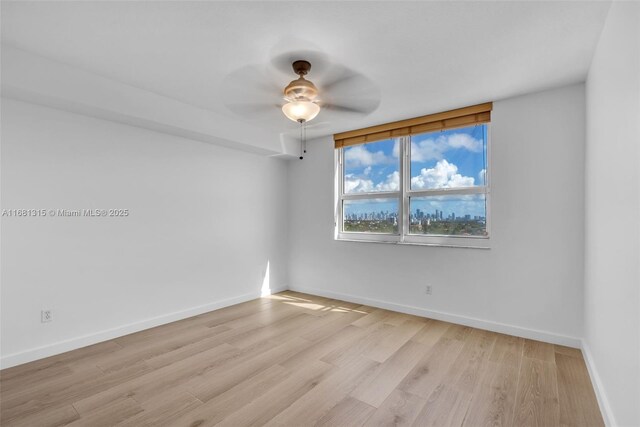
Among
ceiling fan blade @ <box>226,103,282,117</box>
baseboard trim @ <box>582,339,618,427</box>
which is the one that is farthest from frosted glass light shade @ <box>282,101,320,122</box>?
baseboard trim @ <box>582,339,618,427</box>

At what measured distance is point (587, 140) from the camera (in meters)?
2.60

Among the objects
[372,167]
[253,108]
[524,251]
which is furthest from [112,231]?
[524,251]

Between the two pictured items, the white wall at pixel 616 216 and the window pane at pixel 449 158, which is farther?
the window pane at pixel 449 158

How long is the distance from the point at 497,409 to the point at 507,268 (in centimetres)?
159

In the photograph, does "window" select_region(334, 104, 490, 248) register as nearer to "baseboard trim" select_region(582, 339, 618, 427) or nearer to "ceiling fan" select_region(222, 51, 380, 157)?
"ceiling fan" select_region(222, 51, 380, 157)

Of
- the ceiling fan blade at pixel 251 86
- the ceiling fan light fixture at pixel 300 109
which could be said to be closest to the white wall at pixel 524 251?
the ceiling fan light fixture at pixel 300 109

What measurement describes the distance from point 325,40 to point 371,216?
263 cm

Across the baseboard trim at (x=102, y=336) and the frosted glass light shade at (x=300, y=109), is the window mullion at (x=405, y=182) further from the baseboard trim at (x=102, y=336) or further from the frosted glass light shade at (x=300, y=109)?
the baseboard trim at (x=102, y=336)

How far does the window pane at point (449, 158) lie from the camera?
134 inches

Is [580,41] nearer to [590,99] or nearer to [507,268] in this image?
[590,99]

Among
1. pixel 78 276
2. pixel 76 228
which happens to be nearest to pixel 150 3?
pixel 76 228

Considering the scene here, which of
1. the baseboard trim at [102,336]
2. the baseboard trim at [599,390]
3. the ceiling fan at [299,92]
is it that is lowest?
the baseboard trim at [102,336]

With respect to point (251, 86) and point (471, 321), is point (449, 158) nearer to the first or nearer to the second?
point (471, 321)

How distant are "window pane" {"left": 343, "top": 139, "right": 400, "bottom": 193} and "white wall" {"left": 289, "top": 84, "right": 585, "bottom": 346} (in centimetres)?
90
